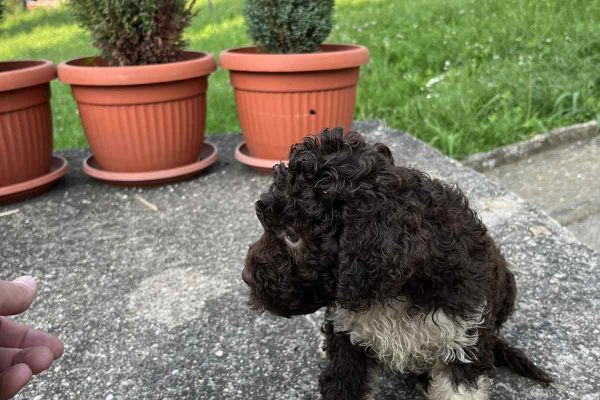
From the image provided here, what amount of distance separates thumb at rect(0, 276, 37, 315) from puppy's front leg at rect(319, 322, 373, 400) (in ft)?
3.66

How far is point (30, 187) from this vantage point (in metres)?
4.58

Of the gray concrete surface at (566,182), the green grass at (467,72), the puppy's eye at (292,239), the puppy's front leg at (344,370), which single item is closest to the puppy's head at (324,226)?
the puppy's eye at (292,239)

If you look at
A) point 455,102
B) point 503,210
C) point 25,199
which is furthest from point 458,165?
point 25,199

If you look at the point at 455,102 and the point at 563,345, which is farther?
the point at 455,102

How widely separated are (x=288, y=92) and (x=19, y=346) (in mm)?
2989

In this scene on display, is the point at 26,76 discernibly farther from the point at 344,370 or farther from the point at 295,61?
the point at 344,370

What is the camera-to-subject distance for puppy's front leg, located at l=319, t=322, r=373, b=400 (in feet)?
7.88

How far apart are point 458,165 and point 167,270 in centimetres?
267

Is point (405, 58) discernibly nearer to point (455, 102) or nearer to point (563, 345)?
point (455, 102)

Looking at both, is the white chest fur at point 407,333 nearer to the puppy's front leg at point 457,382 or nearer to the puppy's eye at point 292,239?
the puppy's front leg at point 457,382

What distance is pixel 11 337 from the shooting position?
2141 mm

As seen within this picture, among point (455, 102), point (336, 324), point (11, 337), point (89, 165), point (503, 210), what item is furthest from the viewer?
point (455, 102)

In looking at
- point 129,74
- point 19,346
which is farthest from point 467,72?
point 19,346

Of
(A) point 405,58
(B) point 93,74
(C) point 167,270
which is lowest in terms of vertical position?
(C) point 167,270
